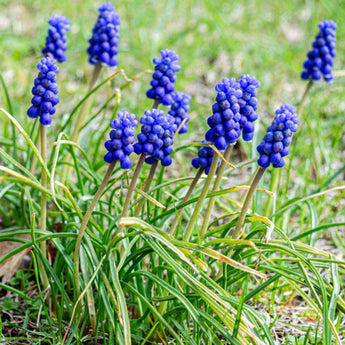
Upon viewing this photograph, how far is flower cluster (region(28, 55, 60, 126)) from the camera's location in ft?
10.8

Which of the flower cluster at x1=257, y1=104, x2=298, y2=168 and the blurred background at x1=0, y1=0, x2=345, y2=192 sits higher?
the blurred background at x1=0, y1=0, x2=345, y2=192

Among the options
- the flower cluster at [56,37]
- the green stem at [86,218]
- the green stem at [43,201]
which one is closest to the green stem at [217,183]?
the green stem at [86,218]

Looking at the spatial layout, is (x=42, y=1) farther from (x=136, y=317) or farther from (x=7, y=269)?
(x=136, y=317)

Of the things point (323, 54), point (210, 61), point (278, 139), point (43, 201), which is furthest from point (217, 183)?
point (210, 61)

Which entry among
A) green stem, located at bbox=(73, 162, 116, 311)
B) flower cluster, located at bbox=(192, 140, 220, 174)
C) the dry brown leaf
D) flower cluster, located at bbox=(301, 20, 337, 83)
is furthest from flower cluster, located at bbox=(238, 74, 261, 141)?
the dry brown leaf

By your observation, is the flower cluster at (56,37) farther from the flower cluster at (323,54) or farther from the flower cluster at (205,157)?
the flower cluster at (323,54)

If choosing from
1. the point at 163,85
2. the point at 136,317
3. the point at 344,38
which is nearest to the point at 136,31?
the point at 344,38

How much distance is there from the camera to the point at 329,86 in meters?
7.64

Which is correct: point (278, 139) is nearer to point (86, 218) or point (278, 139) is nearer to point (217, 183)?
point (217, 183)

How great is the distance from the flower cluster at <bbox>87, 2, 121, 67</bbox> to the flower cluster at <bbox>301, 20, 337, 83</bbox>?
180 cm

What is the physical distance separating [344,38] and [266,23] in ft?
4.95

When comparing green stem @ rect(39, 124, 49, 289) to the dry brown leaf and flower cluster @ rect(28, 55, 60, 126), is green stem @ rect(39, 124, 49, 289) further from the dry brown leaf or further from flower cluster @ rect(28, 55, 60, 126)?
the dry brown leaf

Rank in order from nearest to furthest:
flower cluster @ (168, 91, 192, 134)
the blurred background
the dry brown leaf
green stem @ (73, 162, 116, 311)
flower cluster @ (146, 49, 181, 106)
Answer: green stem @ (73, 162, 116, 311), flower cluster @ (146, 49, 181, 106), flower cluster @ (168, 91, 192, 134), the dry brown leaf, the blurred background

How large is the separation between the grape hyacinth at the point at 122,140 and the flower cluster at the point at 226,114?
0.51 m
